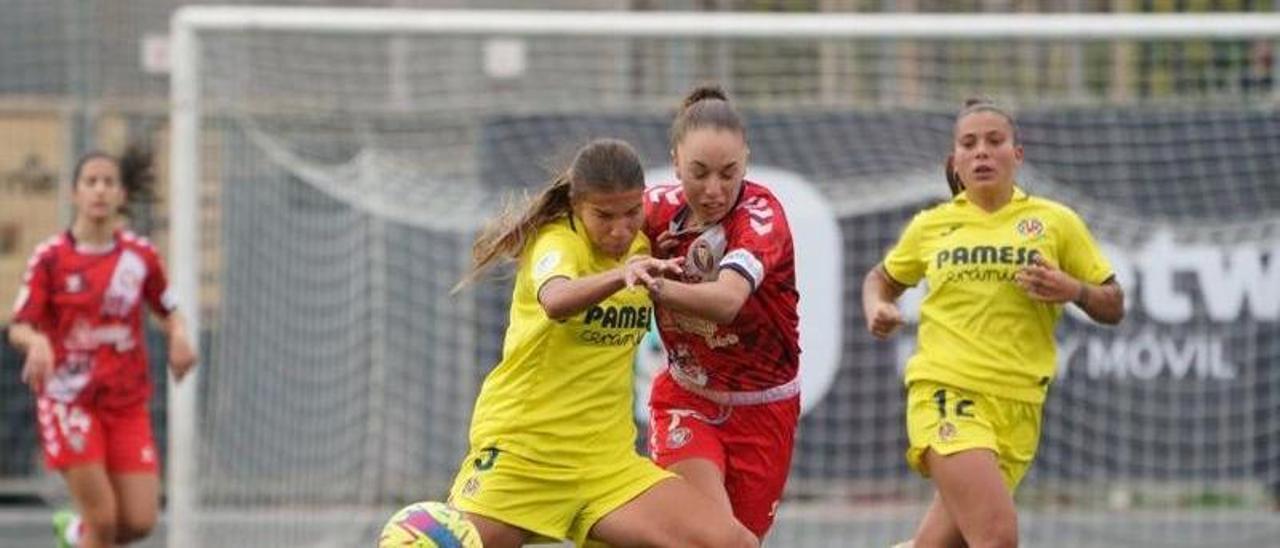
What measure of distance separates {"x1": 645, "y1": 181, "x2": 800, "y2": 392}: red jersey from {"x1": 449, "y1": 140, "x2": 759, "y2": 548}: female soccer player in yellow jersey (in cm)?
24

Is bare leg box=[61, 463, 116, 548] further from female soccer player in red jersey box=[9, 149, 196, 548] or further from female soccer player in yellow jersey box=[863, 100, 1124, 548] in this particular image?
female soccer player in yellow jersey box=[863, 100, 1124, 548]

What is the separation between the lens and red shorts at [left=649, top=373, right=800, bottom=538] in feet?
27.2

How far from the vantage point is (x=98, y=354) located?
37.8 feet

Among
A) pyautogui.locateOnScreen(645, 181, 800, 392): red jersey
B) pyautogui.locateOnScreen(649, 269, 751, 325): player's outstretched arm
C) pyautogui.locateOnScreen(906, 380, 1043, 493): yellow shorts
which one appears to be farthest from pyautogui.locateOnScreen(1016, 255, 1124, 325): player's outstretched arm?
pyautogui.locateOnScreen(649, 269, 751, 325): player's outstretched arm

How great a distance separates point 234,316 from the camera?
13836mm

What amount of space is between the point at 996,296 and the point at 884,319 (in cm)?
41

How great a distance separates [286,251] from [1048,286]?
19.3 ft

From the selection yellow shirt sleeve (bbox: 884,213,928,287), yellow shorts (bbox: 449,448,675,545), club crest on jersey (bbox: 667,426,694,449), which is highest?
yellow shirt sleeve (bbox: 884,213,928,287)

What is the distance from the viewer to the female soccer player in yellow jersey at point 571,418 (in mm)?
7816

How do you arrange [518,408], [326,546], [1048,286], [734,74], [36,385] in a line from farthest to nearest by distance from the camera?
[734,74] < [326,546] < [36,385] < [1048,286] < [518,408]

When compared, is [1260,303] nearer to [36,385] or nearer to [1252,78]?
[1252,78]

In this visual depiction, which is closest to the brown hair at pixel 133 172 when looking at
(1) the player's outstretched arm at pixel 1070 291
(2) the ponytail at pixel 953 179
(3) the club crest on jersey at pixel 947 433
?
(2) the ponytail at pixel 953 179

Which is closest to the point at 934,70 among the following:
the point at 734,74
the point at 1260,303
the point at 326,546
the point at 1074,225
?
the point at 734,74

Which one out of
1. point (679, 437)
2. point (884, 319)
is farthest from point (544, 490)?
point (884, 319)
